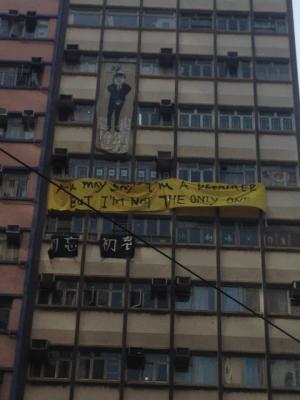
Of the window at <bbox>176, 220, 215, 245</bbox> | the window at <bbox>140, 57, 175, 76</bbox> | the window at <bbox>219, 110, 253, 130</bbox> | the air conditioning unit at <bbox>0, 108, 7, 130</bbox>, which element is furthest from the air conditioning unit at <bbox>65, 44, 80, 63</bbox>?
the window at <bbox>176, 220, 215, 245</bbox>

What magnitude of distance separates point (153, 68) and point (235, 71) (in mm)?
3979

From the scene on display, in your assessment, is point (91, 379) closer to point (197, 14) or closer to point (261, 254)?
point (261, 254)

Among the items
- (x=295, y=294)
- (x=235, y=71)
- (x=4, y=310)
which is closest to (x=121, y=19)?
(x=235, y=71)

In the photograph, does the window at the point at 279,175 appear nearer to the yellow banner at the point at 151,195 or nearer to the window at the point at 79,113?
the yellow banner at the point at 151,195

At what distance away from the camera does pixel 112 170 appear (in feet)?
101

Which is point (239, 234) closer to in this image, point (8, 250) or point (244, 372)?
point (244, 372)

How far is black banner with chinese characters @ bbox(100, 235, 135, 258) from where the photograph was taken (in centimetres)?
2850

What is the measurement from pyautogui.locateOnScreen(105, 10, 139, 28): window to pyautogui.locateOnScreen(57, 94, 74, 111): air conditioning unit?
511 centimetres

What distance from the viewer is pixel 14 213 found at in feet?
95.6

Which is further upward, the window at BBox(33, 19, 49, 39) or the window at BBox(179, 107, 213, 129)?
the window at BBox(33, 19, 49, 39)

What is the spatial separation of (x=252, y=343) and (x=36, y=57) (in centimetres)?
1681

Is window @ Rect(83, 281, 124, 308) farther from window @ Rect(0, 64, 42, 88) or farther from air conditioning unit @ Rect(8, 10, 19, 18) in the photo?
air conditioning unit @ Rect(8, 10, 19, 18)

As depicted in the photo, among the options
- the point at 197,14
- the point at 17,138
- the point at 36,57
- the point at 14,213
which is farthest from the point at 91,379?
the point at 197,14

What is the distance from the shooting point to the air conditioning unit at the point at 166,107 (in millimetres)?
32062
